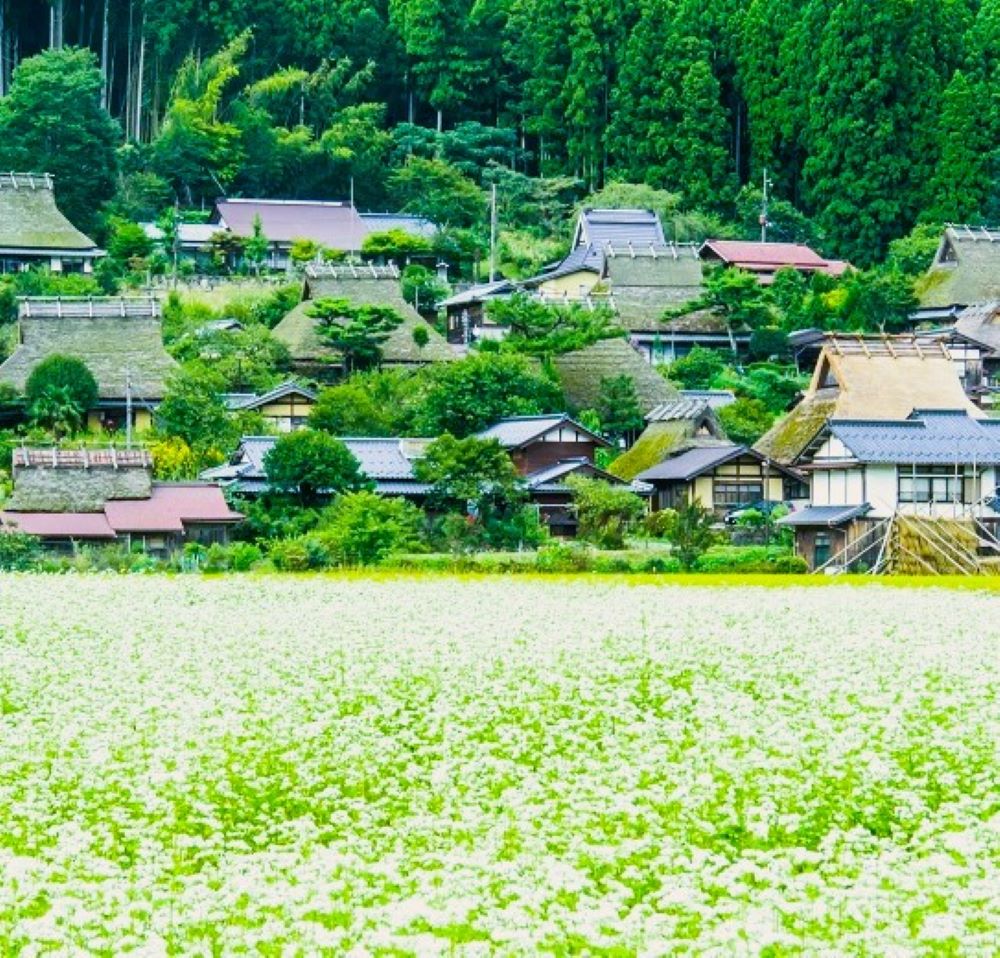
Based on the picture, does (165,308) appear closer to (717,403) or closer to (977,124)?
(717,403)

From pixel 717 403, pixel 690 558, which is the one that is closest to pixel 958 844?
pixel 690 558

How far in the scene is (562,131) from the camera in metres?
68.0

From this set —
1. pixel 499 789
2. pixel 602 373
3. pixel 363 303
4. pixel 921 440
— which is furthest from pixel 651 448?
pixel 499 789

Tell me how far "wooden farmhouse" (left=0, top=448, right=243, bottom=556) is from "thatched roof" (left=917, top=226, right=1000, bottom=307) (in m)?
24.6

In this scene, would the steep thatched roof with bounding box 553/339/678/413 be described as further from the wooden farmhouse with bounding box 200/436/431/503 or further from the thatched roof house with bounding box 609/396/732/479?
the wooden farmhouse with bounding box 200/436/431/503

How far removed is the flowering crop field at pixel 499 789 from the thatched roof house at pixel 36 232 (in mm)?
37264

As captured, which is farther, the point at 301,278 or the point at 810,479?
the point at 301,278

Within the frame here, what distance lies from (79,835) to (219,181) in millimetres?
55846

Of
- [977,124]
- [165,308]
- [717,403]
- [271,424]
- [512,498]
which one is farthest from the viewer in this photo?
Answer: [977,124]

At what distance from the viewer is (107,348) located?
153ft

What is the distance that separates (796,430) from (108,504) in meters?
12.9

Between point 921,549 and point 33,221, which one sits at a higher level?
point 33,221

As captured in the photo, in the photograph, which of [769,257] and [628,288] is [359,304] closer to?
[628,288]

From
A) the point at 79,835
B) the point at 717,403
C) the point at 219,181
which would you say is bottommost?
the point at 79,835
